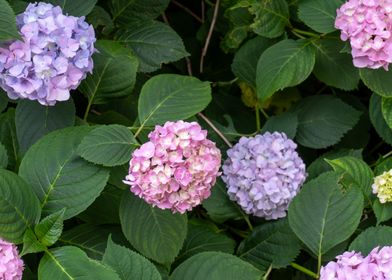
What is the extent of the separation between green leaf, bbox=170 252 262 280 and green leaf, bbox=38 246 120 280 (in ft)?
0.67

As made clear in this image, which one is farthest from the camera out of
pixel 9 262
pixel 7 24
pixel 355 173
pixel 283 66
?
pixel 283 66

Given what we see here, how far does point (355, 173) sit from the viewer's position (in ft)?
6.12

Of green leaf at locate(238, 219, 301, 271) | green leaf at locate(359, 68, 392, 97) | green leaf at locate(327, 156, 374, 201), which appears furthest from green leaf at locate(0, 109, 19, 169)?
green leaf at locate(359, 68, 392, 97)

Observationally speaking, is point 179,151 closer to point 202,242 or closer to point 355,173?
point 202,242

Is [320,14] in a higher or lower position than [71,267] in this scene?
higher

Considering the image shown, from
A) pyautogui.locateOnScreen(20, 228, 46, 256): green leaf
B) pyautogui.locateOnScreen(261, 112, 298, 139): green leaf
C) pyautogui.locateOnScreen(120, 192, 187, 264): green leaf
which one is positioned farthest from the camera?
pyautogui.locateOnScreen(261, 112, 298, 139): green leaf

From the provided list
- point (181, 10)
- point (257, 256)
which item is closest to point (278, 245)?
point (257, 256)

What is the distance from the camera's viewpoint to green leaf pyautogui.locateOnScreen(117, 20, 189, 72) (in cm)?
206

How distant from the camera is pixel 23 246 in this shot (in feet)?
5.28

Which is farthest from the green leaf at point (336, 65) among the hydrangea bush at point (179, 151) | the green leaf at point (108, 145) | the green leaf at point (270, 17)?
the green leaf at point (108, 145)

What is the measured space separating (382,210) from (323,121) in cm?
41

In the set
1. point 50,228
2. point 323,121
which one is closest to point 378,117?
point 323,121

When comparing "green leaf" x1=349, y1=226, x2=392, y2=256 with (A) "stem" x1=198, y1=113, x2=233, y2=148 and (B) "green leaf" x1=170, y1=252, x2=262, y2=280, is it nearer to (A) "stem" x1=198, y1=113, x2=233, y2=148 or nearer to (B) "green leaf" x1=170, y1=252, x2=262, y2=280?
(B) "green leaf" x1=170, y1=252, x2=262, y2=280

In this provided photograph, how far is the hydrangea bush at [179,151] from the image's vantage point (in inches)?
63.4
